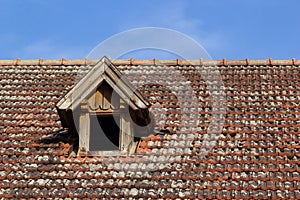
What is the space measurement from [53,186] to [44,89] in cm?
354

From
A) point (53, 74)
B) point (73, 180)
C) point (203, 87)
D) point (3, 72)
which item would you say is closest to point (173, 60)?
point (203, 87)

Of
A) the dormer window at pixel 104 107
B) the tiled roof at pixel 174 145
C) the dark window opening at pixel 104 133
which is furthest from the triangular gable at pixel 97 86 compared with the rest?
the tiled roof at pixel 174 145

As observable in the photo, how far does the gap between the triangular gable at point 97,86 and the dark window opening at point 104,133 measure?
48cm

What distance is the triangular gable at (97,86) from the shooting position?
1320cm

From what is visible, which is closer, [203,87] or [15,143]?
[15,143]

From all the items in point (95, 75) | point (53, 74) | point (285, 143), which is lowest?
point (285, 143)

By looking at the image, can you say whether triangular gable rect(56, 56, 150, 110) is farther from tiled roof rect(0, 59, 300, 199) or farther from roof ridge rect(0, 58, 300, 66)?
roof ridge rect(0, 58, 300, 66)

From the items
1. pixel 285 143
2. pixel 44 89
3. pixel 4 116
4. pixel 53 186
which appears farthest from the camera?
pixel 44 89

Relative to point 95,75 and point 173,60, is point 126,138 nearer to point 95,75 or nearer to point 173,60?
point 95,75

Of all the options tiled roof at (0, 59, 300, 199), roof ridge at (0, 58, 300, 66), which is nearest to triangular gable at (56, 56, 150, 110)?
tiled roof at (0, 59, 300, 199)

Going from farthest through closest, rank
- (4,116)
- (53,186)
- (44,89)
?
(44,89) < (4,116) < (53,186)

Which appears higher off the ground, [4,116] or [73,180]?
[4,116]

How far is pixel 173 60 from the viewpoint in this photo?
1639 centimetres

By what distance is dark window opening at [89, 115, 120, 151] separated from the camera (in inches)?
535
